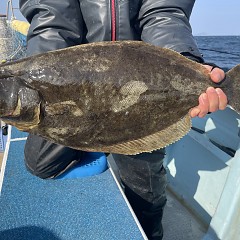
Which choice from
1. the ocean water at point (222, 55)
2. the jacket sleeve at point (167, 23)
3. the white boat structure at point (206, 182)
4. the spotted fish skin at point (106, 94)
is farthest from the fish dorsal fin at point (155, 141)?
the ocean water at point (222, 55)

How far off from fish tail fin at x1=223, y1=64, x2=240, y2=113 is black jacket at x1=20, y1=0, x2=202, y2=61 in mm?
482

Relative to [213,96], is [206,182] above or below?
below

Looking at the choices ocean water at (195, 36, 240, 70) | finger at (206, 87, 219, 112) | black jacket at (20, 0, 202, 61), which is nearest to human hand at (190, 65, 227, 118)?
finger at (206, 87, 219, 112)

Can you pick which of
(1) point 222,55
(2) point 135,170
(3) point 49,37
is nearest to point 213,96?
(2) point 135,170

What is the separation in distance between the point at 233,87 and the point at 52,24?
160 cm

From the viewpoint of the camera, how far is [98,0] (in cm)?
266

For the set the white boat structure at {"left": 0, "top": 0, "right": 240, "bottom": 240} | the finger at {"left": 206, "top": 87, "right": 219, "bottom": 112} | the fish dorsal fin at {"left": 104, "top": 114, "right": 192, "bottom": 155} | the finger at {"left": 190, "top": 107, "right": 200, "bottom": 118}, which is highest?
the finger at {"left": 206, "top": 87, "right": 219, "bottom": 112}

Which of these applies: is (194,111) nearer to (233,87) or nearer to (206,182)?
(233,87)

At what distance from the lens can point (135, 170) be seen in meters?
3.04

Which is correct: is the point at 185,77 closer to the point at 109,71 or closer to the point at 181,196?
the point at 109,71

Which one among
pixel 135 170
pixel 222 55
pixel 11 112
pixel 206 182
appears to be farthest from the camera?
pixel 222 55

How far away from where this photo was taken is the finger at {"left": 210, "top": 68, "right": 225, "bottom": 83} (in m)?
2.02

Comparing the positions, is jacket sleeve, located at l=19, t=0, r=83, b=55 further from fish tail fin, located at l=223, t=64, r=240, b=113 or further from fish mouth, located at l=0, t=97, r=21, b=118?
fish tail fin, located at l=223, t=64, r=240, b=113

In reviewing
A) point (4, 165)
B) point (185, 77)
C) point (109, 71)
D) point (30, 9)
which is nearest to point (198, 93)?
point (185, 77)
